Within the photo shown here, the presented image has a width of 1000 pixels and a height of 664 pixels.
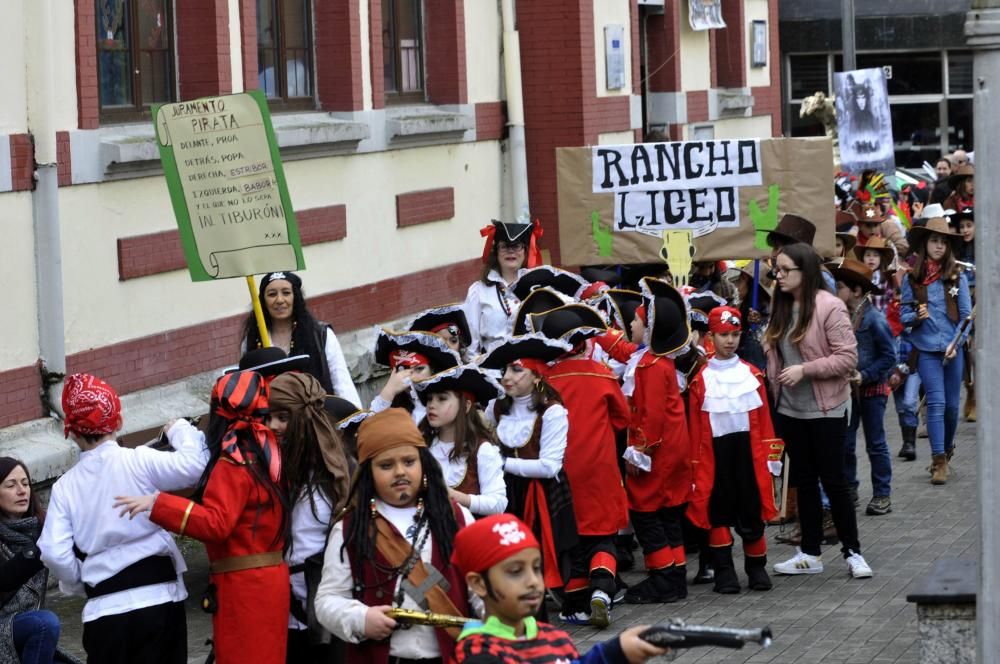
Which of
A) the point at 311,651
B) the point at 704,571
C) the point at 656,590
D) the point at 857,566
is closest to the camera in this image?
the point at 311,651

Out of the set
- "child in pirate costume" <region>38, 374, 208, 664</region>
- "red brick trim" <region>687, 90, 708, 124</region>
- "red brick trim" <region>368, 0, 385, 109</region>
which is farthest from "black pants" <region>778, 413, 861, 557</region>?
"red brick trim" <region>687, 90, 708, 124</region>

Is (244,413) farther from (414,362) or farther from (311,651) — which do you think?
(414,362)

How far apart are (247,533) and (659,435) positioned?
3516 mm

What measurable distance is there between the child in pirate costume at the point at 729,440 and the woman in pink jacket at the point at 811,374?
0.18 metres

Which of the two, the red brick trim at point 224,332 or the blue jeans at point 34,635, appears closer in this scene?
the blue jeans at point 34,635

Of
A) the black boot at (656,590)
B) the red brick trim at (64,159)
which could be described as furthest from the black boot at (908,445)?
the red brick trim at (64,159)

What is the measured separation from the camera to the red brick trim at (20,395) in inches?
400

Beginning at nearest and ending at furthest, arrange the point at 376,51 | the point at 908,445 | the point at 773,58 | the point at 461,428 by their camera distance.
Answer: the point at 461,428 → the point at 908,445 → the point at 376,51 → the point at 773,58

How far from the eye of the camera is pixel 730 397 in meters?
9.48

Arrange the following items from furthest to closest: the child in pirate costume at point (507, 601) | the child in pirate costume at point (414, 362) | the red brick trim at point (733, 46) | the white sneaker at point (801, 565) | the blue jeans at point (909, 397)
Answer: the red brick trim at point (733, 46), the blue jeans at point (909, 397), the white sneaker at point (801, 565), the child in pirate costume at point (414, 362), the child in pirate costume at point (507, 601)

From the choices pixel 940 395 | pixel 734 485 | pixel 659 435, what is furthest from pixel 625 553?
pixel 940 395

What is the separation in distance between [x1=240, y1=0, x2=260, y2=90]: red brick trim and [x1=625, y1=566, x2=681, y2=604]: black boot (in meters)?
5.40

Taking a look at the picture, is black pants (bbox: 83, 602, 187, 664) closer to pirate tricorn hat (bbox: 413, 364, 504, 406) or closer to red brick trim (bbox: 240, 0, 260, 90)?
pirate tricorn hat (bbox: 413, 364, 504, 406)

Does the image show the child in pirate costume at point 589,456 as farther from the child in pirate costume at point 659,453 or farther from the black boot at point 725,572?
the black boot at point 725,572
